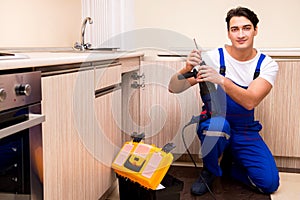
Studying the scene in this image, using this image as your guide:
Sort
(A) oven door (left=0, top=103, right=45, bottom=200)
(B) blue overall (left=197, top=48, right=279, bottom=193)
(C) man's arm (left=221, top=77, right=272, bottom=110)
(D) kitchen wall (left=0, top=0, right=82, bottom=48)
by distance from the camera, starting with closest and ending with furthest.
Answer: (A) oven door (left=0, top=103, right=45, bottom=200) → (D) kitchen wall (left=0, top=0, right=82, bottom=48) → (C) man's arm (left=221, top=77, right=272, bottom=110) → (B) blue overall (left=197, top=48, right=279, bottom=193)

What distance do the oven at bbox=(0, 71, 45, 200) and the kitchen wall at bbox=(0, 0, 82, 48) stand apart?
0.84 meters

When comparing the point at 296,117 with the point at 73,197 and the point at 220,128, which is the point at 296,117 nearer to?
the point at 220,128

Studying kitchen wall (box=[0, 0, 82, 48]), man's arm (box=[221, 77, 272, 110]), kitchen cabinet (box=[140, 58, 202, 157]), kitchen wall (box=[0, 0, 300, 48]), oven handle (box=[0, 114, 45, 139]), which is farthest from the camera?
kitchen cabinet (box=[140, 58, 202, 157])

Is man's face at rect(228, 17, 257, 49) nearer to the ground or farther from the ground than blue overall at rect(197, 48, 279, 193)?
farther from the ground

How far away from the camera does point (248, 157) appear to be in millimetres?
2295

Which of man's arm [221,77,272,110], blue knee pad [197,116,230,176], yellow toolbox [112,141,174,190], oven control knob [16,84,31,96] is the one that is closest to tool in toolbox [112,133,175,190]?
yellow toolbox [112,141,174,190]

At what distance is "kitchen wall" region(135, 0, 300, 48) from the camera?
277 cm

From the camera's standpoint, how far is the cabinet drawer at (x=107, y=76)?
1794 mm

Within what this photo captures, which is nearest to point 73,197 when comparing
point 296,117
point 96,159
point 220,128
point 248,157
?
point 96,159

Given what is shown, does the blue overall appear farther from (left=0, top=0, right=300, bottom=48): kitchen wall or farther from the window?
the window

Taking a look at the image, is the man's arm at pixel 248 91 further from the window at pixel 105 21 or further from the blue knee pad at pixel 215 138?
the window at pixel 105 21

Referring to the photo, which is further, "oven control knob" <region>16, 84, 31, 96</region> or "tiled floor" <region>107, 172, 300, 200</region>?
"tiled floor" <region>107, 172, 300, 200</region>

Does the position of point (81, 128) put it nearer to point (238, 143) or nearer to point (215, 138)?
point (215, 138)

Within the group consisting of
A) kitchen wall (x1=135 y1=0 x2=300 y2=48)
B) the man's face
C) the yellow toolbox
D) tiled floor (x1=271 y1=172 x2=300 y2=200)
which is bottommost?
tiled floor (x1=271 y1=172 x2=300 y2=200)
